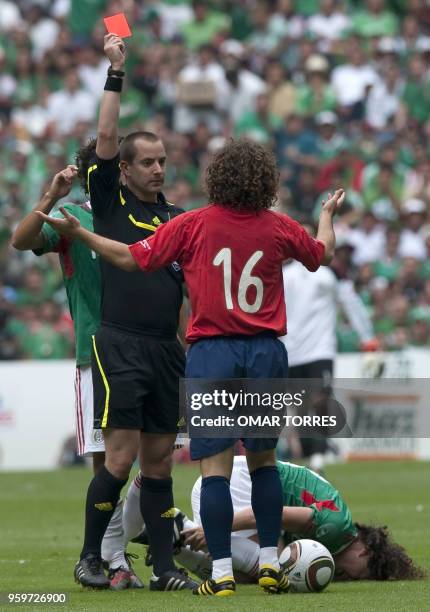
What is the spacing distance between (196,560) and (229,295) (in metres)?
1.79

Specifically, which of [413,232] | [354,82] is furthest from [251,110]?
[413,232]

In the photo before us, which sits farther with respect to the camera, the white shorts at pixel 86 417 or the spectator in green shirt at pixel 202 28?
the spectator in green shirt at pixel 202 28

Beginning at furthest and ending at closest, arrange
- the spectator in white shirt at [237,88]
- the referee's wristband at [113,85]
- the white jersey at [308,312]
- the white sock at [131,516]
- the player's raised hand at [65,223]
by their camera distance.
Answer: the spectator in white shirt at [237,88] < the white jersey at [308,312] < the white sock at [131,516] < the referee's wristband at [113,85] < the player's raised hand at [65,223]

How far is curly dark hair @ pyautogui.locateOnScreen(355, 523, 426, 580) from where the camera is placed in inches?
334

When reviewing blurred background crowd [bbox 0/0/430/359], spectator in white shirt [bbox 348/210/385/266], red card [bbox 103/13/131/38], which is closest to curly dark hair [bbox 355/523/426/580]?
red card [bbox 103/13/131/38]

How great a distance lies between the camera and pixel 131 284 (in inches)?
322

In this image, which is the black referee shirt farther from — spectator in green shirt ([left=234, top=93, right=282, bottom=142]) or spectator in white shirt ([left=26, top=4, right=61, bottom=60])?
spectator in white shirt ([left=26, top=4, right=61, bottom=60])

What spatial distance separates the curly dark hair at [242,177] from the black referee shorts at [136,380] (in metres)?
0.89

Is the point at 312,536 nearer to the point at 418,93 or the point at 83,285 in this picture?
the point at 83,285

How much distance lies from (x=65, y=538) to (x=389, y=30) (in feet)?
50.1

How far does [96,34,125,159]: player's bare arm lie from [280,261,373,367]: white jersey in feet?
23.7

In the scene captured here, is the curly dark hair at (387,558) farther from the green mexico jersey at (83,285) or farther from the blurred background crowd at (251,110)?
the blurred background crowd at (251,110)

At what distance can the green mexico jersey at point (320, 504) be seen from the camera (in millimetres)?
8438

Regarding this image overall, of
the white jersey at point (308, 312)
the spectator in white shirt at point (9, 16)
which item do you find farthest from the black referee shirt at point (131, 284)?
the spectator in white shirt at point (9, 16)
